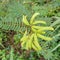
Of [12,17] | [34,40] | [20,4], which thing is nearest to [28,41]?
[34,40]

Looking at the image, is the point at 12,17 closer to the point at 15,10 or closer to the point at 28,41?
the point at 15,10

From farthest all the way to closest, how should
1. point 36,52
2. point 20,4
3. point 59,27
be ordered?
point 20,4 < point 59,27 < point 36,52

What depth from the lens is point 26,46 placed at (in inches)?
77.3

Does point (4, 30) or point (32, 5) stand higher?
point (32, 5)

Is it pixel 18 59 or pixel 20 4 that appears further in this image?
pixel 20 4

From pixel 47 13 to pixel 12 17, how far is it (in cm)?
41

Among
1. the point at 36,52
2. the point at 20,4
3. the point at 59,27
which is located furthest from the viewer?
the point at 20,4

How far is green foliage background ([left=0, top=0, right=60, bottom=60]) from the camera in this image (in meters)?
2.04

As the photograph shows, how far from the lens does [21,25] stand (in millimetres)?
2154

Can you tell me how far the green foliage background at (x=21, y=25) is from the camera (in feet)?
6.71

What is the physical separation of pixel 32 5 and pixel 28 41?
72 cm

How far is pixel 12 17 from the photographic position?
2.26m

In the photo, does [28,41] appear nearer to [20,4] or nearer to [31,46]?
[31,46]

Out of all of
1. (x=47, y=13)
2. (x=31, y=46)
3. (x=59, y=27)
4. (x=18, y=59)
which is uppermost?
(x=47, y=13)
